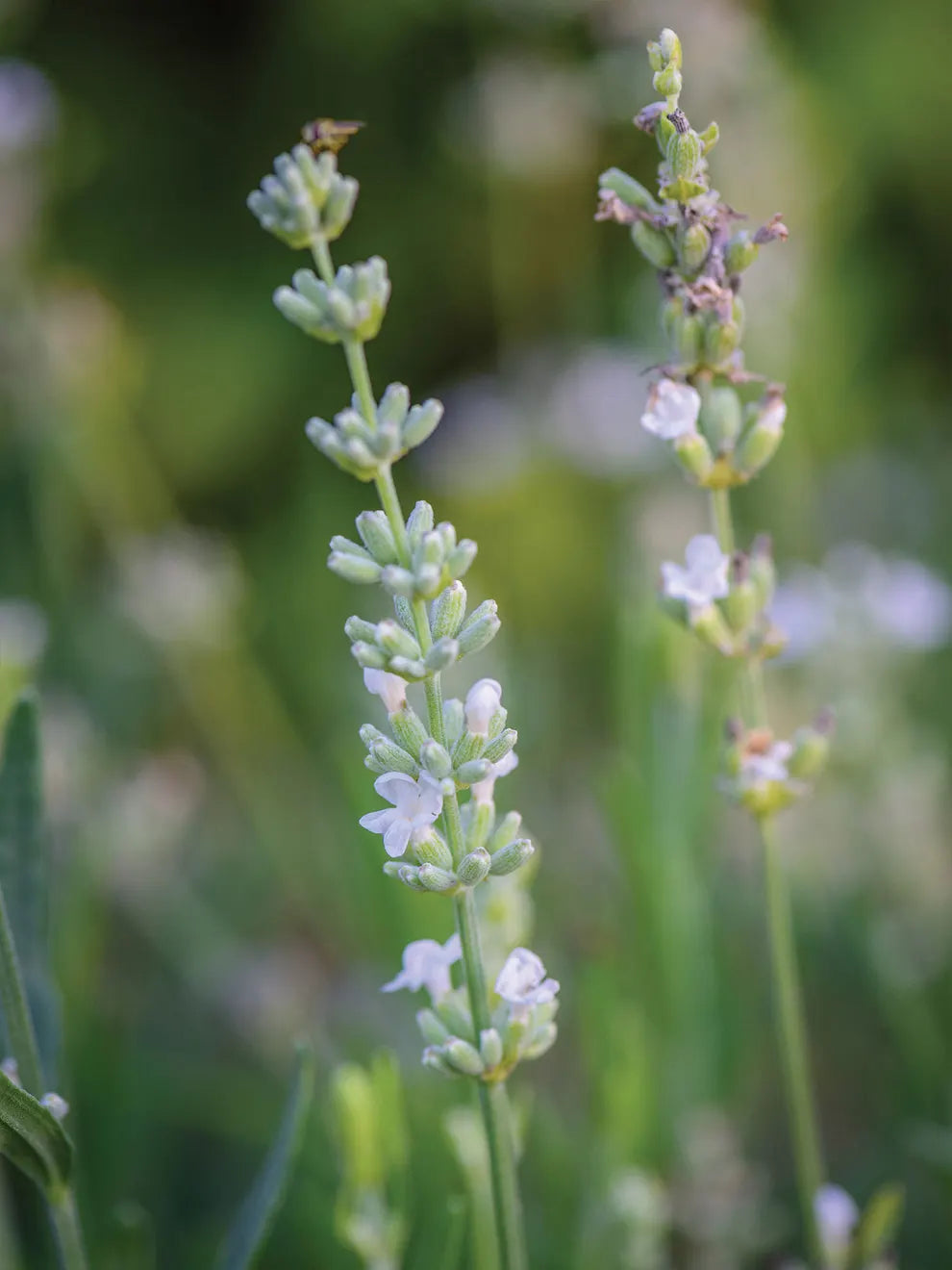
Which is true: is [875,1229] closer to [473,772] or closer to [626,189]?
[473,772]

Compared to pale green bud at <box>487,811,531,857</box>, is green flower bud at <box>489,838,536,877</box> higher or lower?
lower

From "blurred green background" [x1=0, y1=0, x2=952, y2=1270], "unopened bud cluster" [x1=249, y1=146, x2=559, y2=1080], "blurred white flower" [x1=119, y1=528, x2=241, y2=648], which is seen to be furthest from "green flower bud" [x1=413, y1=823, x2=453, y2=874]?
"blurred white flower" [x1=119, y1=528, x2=241, y2=648]

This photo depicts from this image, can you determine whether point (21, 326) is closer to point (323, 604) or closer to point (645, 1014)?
point (323, 604)

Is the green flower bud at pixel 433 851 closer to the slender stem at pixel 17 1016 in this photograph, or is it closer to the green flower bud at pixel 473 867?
the green flower bud at pixel 473 867

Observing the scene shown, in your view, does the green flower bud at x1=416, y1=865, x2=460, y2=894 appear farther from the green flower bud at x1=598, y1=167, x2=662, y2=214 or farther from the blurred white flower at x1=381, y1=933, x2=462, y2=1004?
the green flower bud at x1=598, y1=167, x2=662, y2=214

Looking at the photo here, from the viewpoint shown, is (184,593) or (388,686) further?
(184,593)

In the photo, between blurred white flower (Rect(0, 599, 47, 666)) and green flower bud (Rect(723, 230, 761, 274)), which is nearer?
green flower bud (Rect(723, 230, 761, 274))

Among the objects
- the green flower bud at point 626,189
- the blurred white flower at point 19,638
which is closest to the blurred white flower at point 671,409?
the green flower bud at point 626,189

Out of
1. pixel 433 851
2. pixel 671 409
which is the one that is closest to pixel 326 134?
pixel 671 409

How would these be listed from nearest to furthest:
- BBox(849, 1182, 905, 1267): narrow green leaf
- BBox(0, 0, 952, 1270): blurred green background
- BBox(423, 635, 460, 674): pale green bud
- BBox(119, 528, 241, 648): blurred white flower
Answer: BBox(423, 635, 460, 674): pale green bud < BBox(849, 1182, 905, 1267): narrow green leaf < BBox(0, 0, 952, 1270): blurred green background < BBox(119, 528, 241, 648): blurred white flower
